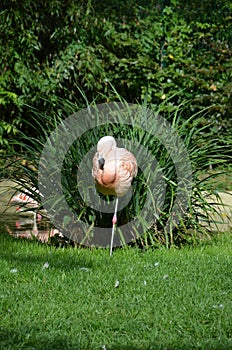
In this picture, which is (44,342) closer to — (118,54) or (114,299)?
(114,299)

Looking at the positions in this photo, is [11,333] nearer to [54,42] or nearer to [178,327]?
[178,327]

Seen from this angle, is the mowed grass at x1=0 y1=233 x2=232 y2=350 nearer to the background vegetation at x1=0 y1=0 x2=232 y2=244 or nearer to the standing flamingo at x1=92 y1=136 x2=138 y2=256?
the standing flamingo at x1=92 y1=136 x2=138 y2=256

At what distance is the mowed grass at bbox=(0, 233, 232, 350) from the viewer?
302cm

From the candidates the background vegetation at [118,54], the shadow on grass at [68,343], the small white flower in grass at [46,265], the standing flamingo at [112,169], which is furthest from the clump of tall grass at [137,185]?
the background vegetation at [118,54]

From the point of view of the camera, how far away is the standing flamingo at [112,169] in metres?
4.78

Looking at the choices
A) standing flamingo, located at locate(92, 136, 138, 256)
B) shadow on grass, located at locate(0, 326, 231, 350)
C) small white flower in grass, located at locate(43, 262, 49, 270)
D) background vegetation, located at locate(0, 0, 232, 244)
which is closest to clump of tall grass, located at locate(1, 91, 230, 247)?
standing flamingo, located at locate(92, 136, 138, 256)

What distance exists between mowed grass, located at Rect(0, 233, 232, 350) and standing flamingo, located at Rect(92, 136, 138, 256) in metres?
0.44

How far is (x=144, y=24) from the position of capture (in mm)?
11062

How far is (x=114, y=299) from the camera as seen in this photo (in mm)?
3590

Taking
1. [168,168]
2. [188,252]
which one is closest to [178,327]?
[188,252]

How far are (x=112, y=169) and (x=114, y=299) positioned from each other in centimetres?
138

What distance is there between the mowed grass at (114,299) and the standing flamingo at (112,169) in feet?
1.45

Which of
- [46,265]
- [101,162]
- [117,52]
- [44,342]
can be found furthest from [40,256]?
[117,52]

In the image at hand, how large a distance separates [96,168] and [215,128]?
5.74 meters
